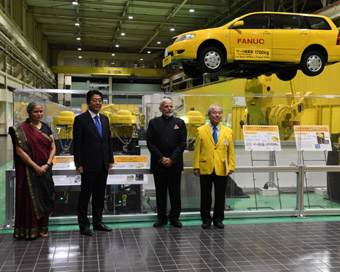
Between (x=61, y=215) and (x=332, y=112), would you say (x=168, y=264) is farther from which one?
(x=332, y=112)

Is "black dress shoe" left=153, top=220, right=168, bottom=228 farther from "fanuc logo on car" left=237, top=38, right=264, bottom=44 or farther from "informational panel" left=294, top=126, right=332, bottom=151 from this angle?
"fanuc logo on car" left=237, top=38, right=264, bottom=44

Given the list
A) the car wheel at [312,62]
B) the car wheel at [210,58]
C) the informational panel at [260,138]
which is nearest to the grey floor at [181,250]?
the informational panel at [260,138]

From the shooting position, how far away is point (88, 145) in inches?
163

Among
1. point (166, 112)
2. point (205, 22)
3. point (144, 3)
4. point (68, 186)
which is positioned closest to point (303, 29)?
point (166, 112)

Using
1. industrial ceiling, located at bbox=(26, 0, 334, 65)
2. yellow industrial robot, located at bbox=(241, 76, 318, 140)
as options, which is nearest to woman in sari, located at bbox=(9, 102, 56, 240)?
yellow industrial robot, located at bbox=(241, 76, 318, 140)

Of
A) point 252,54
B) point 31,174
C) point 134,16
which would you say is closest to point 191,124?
point 31,174

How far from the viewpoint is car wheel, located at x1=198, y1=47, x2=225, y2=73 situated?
6.77 meters

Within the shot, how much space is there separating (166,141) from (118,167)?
0.81 metres

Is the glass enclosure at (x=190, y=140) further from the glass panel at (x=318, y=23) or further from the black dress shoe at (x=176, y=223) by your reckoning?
the glass panel at (x=318, y=23)

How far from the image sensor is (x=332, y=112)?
268 inches

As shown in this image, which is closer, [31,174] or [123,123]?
[31,174]

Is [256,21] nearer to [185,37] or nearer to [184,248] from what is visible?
[185,37]

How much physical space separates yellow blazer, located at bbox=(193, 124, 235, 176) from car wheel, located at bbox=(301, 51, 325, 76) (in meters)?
3.55

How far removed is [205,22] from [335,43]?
456 inches
